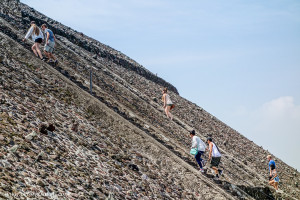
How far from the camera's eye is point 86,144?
34.8 feet

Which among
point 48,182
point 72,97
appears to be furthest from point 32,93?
point 48,182

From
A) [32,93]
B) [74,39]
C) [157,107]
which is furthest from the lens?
[74,39]

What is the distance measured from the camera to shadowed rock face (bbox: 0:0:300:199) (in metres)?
7.38

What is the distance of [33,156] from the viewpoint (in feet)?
25.0

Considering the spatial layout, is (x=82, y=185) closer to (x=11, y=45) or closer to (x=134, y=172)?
(x=134, y=172)

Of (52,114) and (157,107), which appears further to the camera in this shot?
(157,107)

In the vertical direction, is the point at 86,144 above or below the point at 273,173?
below

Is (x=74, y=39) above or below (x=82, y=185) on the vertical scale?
above

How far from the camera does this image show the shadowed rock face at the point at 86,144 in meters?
7.38

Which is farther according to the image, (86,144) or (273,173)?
(273,173)

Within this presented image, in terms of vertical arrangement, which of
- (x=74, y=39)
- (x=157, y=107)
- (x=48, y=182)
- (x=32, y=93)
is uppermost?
(x=74, y=39)

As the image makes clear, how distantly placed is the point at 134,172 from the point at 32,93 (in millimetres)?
5631

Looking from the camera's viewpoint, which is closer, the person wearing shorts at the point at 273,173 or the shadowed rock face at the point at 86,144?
the shadowed rock face at the point at 86,144

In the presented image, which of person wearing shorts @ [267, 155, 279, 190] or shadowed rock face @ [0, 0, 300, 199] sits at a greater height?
person wearing shorts @ [267, 155, 279, 190]
